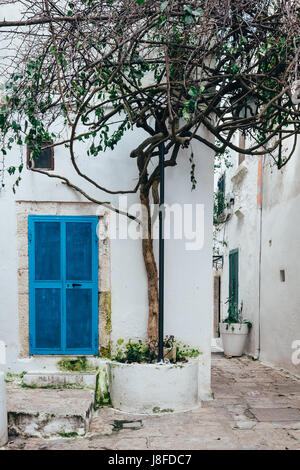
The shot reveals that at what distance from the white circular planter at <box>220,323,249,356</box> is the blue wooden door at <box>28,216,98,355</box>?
444 cm

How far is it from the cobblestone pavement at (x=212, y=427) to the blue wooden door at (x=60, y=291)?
0.94 m

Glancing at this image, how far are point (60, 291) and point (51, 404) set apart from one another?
4.48 ft

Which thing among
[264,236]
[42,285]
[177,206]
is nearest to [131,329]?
[42,285]

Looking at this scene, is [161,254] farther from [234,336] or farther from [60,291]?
[234,336]

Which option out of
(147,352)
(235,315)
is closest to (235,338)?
(235,315)

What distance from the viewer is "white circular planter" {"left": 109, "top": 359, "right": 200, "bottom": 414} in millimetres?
5336

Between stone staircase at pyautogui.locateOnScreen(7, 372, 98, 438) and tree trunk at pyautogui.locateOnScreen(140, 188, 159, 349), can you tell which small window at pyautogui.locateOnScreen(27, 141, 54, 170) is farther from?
stone staircase at pyautogui.locateOnScreen(7, 372, 98, 438)

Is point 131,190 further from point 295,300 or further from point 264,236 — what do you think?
point 264,236

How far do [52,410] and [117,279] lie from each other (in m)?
1.75

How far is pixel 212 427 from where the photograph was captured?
4.88 metres

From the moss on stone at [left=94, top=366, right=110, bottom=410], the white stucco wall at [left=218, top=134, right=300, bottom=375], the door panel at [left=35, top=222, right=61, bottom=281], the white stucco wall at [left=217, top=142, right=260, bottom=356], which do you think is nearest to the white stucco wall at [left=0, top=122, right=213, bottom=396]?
the door panel at [left=35, top=222, right=61, bottom=281]

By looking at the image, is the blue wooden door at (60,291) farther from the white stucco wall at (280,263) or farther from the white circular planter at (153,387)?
the white stucco wall at (280,263)

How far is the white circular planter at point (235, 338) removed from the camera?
31.5 feet

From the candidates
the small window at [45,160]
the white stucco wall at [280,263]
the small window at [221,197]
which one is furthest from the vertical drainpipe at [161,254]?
the small window at [221,197]
